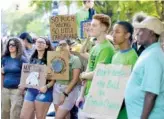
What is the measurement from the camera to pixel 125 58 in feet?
18.9

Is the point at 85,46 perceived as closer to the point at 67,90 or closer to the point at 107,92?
the point at 67,90

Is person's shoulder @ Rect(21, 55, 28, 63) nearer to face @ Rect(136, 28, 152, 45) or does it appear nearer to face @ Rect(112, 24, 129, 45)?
face @ Rect(112, 24, 129, 45)

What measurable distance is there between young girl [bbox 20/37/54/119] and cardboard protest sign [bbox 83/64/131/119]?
175cm

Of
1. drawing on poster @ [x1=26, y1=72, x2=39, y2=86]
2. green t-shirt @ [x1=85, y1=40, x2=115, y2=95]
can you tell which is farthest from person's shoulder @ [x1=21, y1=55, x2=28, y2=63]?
green t-shirt @ [x1=85, y1=40, x2=115, y2=95]

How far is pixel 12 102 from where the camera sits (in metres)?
8.43

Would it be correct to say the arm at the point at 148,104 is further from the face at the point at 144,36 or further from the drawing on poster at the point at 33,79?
the drawing on poster at the point at 33,79

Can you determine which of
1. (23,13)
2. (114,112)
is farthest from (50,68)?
(23,13)

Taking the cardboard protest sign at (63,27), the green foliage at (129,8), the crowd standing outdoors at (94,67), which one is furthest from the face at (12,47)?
the green foliage at (129,8)

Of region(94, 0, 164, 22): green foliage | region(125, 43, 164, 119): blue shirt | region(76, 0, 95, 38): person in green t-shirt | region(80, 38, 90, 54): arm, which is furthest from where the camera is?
region(94, 0, 164, 22): green foliage

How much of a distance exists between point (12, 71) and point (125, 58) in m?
3.04

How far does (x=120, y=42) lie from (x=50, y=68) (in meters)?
2.14

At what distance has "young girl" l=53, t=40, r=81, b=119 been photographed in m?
7.68

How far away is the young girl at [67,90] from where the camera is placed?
768 centimetres

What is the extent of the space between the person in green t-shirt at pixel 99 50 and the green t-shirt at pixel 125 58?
285 millimetres
